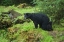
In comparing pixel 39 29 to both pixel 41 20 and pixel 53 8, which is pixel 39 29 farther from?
pixel 53 8

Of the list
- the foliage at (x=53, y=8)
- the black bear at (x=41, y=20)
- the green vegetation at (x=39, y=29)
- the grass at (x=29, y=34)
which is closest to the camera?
the grass at (x=29, y=34)

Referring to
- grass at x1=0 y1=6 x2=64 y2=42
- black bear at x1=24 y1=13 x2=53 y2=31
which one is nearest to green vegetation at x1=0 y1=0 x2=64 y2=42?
grass at x1=0 y1=6 x2=64 y2=42

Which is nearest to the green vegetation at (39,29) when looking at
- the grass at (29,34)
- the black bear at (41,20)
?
the grass at (29,34)

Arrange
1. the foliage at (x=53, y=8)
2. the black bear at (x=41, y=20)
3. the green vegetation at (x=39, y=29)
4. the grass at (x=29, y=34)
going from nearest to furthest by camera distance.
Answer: the grass at (x=29, y=34) → the green vegetation at (x=39, y=29) → the black bear at (x=41, y=20) → the foliage at (x=53, y=8)

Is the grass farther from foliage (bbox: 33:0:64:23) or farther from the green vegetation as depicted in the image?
foliage (bbox: 33:0:64:23)

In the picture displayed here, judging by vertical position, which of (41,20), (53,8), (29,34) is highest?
(53,8)

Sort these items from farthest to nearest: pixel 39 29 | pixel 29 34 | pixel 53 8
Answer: pixel 53 8 → pixel 39 29 → pixel 29 34

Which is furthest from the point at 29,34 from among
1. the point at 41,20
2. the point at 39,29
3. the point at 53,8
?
the point at 53,8

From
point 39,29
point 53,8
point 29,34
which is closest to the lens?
point 29,34

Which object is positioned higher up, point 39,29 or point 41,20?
point 41,20

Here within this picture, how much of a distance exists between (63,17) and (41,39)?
8.79 ft

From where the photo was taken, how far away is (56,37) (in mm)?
9023

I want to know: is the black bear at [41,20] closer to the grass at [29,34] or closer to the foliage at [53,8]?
the grass at [29,34]

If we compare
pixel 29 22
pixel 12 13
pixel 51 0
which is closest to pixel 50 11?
pixel 51 0
